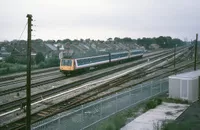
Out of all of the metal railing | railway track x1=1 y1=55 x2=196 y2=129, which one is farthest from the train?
the metal railing

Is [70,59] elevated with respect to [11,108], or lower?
elevated

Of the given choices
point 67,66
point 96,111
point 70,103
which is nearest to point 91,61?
point 67,66

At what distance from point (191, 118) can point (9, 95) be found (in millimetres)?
14892

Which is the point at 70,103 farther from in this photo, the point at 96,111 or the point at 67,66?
the point at 67,66

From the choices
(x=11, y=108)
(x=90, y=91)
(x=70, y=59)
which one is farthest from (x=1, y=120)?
(x=70, y=59)

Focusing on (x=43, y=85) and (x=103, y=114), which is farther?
(x=43, y=85)

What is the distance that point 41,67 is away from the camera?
44.7 m

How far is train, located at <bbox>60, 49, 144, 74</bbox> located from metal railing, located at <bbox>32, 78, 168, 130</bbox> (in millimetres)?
15201

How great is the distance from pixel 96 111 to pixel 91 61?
2509 cm

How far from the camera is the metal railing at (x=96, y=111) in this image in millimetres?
11742

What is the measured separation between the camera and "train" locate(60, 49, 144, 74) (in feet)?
115

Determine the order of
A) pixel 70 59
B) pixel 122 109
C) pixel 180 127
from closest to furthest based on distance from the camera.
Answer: pixel 180 127
pixel 122 109
pixel 70 59

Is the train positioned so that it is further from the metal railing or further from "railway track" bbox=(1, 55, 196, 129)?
the metal railing

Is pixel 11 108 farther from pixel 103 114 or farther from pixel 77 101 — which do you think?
pixel 103 114
